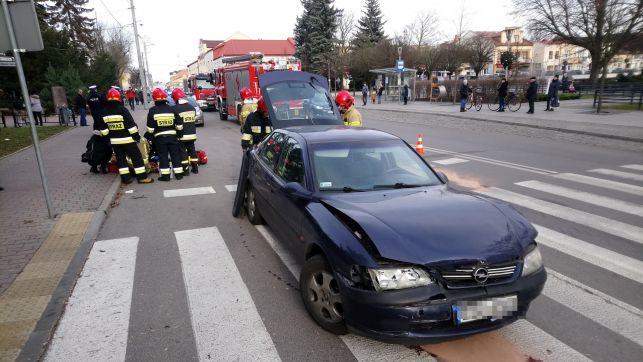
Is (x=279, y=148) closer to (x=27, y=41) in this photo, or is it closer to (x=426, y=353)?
(x=426, y=353)

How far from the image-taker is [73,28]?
5562cm

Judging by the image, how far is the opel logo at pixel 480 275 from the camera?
2840 millimetres

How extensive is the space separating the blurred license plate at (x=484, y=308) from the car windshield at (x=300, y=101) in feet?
22.0

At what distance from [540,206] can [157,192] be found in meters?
6.90

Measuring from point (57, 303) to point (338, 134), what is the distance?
3222mm

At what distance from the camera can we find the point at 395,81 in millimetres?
38031

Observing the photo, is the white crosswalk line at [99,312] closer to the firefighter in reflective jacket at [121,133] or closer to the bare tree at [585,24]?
the firefighter in reflective jacket at [121,133]

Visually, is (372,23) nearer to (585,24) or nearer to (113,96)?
(585,24)

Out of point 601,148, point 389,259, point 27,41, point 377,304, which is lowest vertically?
point 601,148

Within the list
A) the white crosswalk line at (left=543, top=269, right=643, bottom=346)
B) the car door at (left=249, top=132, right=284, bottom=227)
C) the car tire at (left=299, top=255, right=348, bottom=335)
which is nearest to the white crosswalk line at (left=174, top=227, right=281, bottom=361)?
the car tire at (left=299, top=255, right=348, bottom=335)

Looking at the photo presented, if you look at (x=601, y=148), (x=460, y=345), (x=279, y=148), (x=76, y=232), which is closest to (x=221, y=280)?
(x=279, y=148)

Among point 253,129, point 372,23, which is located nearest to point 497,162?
point 253,129

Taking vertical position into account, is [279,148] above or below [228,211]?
above

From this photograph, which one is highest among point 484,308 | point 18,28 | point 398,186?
point 18,28
